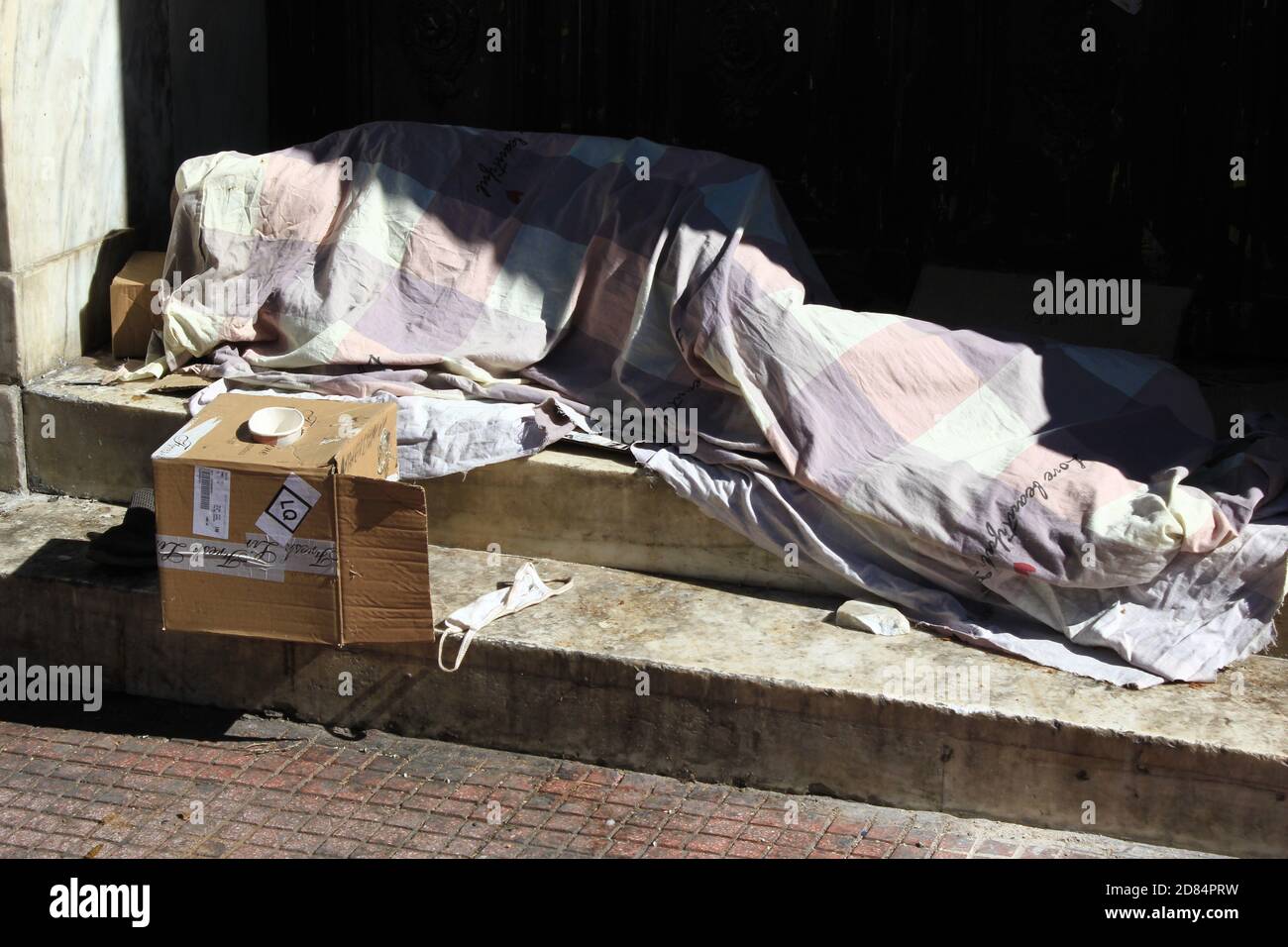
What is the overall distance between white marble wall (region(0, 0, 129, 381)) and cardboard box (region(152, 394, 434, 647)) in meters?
1.41

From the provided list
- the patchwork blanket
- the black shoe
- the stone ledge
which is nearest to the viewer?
the stone ledge

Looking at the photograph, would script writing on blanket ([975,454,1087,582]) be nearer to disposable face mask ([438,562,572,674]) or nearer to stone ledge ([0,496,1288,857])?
stone ledge ([0,496,1288,857])

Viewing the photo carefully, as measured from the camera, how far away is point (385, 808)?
407 cm

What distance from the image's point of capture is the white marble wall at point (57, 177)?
16.6 feet

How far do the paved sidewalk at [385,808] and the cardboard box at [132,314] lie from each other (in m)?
1.48

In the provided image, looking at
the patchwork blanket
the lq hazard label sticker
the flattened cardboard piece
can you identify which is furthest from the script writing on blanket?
the lq hazard label sticker

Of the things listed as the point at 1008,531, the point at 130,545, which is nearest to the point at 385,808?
the point at 130,545

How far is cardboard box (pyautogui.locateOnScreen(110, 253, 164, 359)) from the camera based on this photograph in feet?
17.6

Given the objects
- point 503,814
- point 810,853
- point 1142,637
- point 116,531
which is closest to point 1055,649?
point 1142,637

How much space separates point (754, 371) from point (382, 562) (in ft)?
4.30

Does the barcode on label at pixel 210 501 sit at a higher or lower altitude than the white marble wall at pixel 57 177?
lower

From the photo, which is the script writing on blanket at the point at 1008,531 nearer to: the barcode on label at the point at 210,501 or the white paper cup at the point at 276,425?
the white paper cup at the point at 276,425

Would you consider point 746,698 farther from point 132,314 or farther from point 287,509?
point 132,314

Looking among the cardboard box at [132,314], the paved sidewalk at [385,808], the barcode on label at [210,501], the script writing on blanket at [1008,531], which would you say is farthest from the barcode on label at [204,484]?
the script writing on blanket at [1008,531]
